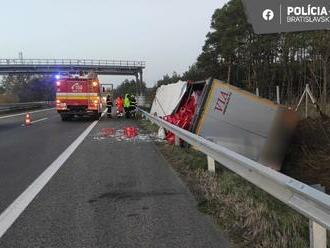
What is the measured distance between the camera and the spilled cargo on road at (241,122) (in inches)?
539


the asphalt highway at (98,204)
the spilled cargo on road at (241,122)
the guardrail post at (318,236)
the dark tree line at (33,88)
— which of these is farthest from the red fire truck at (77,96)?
the dark tree line at (33,88)

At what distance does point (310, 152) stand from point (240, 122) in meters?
1.88

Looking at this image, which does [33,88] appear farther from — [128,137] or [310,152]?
[310,152]

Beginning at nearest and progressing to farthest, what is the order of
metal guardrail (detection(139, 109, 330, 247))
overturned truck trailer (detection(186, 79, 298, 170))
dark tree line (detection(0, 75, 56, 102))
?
1. metal guardrail (detection(139, 109, 330, 247))
2. overturned truck trailer (detection(186, 79, 298, 170))
3. dark tree line (detection(0, 75, 56, 102))

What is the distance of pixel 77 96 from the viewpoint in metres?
31.7

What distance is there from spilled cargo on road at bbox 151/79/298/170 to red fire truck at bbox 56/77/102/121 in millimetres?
18297

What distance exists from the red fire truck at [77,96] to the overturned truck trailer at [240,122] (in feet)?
60.0

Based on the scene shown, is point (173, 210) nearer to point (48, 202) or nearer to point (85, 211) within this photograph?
point (85, 211)

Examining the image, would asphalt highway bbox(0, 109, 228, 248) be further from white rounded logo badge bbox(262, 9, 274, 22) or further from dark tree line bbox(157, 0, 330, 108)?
dark tree line bbox(157, 0, 330, 108)

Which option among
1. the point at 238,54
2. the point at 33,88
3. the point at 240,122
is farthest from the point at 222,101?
the point at 33,88

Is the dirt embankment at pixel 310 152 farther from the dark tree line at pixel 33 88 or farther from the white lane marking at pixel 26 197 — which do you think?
the dark tree line at pixel 33 88

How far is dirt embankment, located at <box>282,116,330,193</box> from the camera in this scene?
500 inches

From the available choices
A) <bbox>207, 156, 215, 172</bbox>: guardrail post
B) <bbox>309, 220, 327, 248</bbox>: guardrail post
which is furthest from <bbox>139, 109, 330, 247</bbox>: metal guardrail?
<bbox>207, 156, 215, 172</bbox>: guardrail post

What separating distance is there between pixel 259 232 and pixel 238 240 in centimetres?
25
